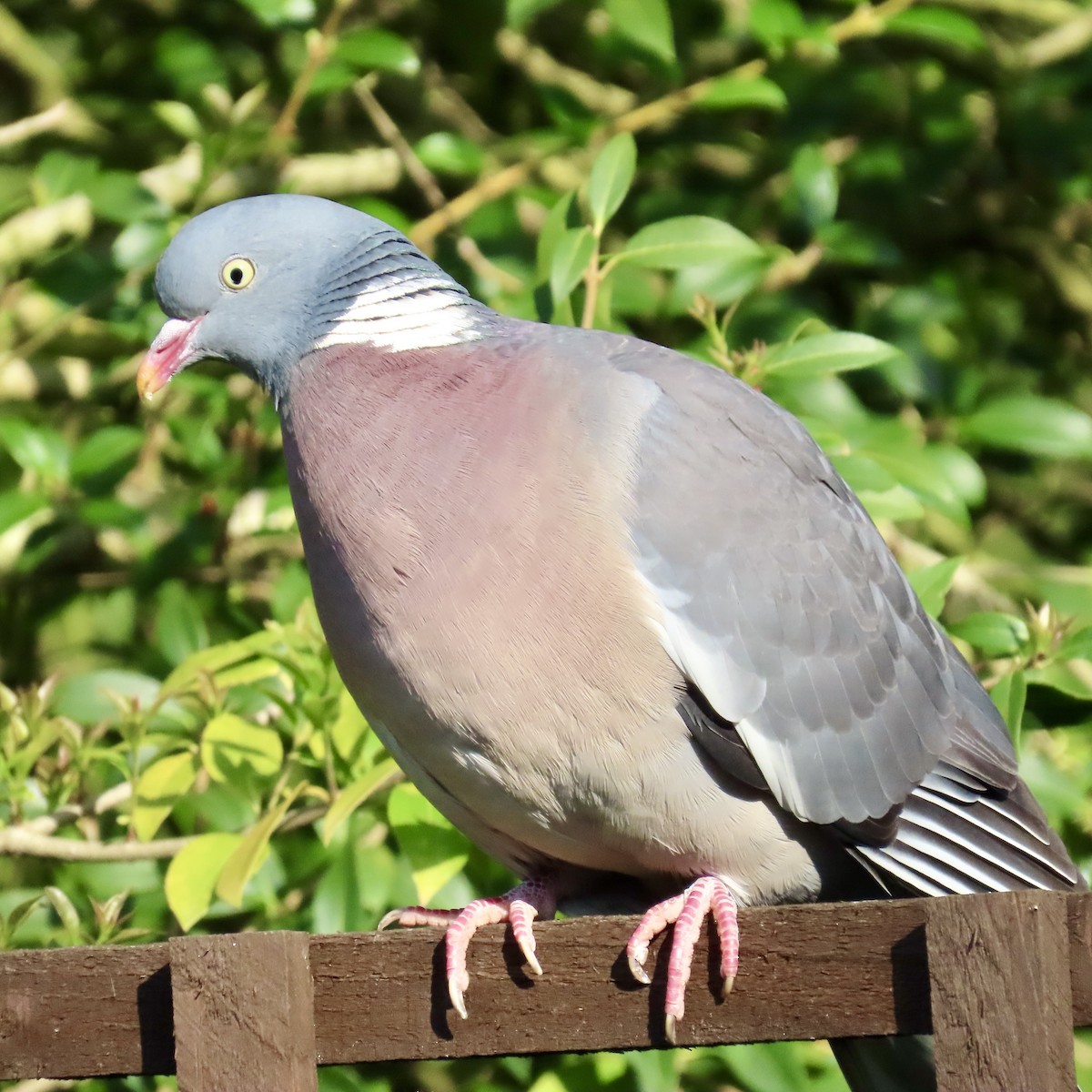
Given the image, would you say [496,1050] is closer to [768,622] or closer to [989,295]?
[768,622]

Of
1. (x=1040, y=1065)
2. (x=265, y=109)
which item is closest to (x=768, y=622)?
(x=1040, y=1065)

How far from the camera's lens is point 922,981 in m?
1.58

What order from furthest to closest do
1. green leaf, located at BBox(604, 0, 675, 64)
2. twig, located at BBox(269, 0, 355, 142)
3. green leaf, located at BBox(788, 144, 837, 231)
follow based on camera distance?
green leaf, located at BBox(788, 144, 837, 231) < twig, located at BBox(269, 0, 355, 142) < green leaf, located at BBox(604, 0, 675, 64)

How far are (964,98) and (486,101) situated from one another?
1.26m

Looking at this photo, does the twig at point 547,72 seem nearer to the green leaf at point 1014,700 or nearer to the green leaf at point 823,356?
the green leaf at point 823,356

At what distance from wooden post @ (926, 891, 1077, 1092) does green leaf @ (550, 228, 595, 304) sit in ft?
4.83

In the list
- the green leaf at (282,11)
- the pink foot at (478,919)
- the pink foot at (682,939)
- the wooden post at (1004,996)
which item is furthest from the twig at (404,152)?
the wooden post at (1004,996)

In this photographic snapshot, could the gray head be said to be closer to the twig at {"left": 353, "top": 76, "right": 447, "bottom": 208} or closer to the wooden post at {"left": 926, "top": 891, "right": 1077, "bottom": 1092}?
the twig at {"left": 353, "top": 76, "right": 447, "bottom": 208}

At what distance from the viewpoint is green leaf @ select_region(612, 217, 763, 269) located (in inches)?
112

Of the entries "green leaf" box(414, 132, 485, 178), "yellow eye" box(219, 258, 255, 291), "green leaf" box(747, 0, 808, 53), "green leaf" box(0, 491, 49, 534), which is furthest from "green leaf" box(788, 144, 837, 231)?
"green leaf" box(0, 491, 49, 534)

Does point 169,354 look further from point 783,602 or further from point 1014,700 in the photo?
point 1014,700

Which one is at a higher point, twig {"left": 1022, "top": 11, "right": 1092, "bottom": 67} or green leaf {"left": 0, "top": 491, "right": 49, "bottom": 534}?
twig {"left": 1022, "top": 11, "right": 1092, "bottom": 67}

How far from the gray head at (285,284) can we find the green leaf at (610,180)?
0.46 meters

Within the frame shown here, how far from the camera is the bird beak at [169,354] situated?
8.23 ft
